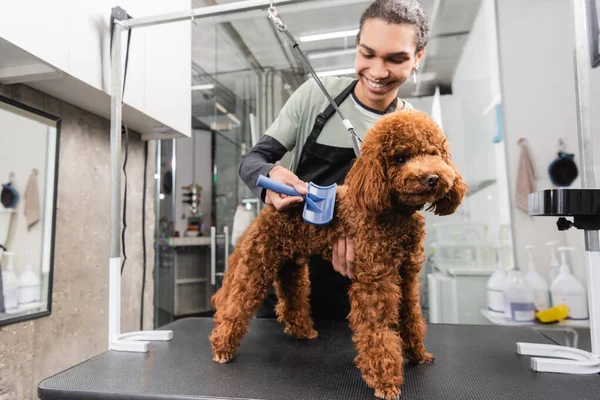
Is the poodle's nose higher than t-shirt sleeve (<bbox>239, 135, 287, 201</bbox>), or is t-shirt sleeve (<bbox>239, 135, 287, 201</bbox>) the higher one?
t-shirt sleeve (<bbox>239, 135, 287, 201</bbox>)

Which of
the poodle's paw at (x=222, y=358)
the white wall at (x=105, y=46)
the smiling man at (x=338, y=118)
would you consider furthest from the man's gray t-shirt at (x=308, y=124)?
the white wall at (x=105, y=46)

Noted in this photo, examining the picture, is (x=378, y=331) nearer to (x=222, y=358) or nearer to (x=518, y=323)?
(x=222, y=358)

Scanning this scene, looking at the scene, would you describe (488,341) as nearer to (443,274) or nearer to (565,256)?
(565,256)

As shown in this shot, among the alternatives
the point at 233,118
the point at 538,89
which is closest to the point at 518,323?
the point at 538,89

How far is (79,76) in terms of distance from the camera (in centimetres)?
109

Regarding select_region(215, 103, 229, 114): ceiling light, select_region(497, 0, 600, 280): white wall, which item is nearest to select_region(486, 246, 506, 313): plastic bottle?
select_region(497, 0, 600, 280): white wall

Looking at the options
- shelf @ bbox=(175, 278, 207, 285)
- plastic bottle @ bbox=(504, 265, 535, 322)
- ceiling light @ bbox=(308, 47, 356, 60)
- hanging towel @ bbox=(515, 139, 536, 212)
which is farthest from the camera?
shelf @ bbox=(175, 278, 207, 285)

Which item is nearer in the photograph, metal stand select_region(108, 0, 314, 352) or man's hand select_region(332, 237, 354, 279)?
man's hand select_region(332, 237, 354, 279)

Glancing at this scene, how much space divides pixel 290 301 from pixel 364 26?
74 cm

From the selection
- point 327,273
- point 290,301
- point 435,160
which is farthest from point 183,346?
point 435,160

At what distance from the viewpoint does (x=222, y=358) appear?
2.91ft

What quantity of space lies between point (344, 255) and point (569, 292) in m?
1.68

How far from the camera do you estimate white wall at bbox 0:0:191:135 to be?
910mm

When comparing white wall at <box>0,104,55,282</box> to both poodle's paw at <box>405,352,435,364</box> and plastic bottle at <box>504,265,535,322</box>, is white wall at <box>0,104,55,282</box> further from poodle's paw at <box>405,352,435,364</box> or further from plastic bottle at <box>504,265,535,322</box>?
plastic bottle at <box>504,265,535,322</box>
